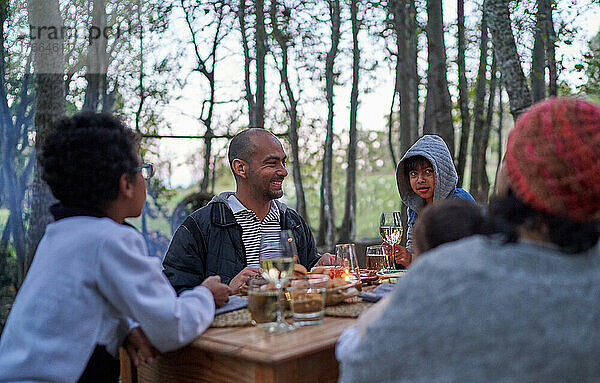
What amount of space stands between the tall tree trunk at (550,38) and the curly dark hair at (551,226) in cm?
450

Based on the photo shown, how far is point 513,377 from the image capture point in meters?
1.15

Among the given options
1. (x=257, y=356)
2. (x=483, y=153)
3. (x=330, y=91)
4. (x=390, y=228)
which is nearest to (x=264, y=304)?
(x=257, y=356)

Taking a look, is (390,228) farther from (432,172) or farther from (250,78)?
(250,78)

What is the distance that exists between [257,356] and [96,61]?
4349mm

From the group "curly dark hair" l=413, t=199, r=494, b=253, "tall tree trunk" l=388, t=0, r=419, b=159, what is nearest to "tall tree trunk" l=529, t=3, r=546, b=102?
"tall tree trunk" l=388, t=0, r=419, b=159

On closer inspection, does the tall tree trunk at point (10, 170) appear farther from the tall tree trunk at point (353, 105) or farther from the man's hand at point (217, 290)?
the tall tree trunk at point (353, 105)

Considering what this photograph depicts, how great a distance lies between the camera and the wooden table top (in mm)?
1594

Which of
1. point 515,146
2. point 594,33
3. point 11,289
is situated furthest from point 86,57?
point 594,33

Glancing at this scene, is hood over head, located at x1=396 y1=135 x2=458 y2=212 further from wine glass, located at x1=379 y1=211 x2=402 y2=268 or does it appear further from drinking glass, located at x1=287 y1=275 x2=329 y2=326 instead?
drinking glass, located at x1=287 y1=275 x2=329 y2=326

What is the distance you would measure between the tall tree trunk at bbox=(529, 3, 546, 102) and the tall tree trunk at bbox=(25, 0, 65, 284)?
4190 millimetres

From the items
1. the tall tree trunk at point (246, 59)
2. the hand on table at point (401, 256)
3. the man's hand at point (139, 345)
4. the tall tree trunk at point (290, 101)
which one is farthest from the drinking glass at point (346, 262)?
the tall tree trunk at point (290, 101)

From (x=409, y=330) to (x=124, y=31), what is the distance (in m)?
5.13

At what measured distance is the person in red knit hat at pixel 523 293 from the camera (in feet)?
3.73

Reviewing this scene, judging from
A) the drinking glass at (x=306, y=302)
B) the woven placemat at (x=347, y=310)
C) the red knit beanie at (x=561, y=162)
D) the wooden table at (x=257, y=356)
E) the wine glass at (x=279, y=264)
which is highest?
the red knit beanie at (x=561, y=162)
